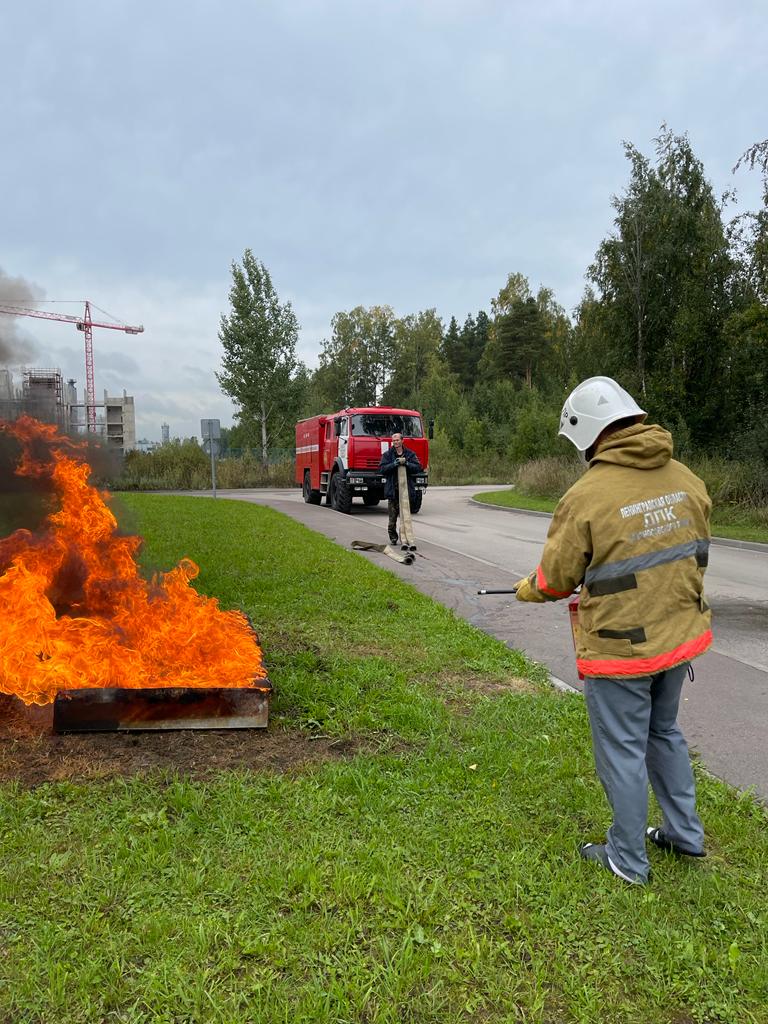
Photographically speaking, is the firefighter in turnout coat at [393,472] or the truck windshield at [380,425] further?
the truck windshield at [380,425]

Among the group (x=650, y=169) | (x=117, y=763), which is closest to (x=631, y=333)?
(x=650, y=169)

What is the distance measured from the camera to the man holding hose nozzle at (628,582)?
103 inches

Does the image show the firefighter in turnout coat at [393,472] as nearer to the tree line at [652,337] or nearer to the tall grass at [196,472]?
the tree line at [652,337]

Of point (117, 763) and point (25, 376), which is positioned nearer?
point (117, 763)

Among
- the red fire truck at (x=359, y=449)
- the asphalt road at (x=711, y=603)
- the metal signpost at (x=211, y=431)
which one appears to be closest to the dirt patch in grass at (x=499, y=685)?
the asphalt road at (x=711, y=603)

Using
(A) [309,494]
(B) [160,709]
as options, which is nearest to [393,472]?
(B) [160,709]

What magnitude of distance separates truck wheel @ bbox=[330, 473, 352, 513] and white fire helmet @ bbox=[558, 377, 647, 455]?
16540mm

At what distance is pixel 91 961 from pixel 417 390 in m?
66.0

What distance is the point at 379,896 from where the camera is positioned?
2643 millimetres

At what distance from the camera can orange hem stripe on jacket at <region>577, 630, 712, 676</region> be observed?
261 centimetres

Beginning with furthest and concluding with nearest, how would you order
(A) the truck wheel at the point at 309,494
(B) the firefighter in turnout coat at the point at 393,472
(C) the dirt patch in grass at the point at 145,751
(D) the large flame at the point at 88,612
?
(A) the truck wheel at the point at 309,494 < (B) the firefighter in turnout coat at the point at 393,472 < (D) the large flame at the point at 88,612 < (C) the dirt patch in grass at the point at 145,751

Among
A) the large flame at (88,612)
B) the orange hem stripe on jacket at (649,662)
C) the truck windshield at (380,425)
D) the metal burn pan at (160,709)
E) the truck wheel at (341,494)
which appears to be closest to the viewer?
the orange hem stripe on jacket at (649,662)

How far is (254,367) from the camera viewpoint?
38.5 metres

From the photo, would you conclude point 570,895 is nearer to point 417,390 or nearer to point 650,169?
point 650,169
